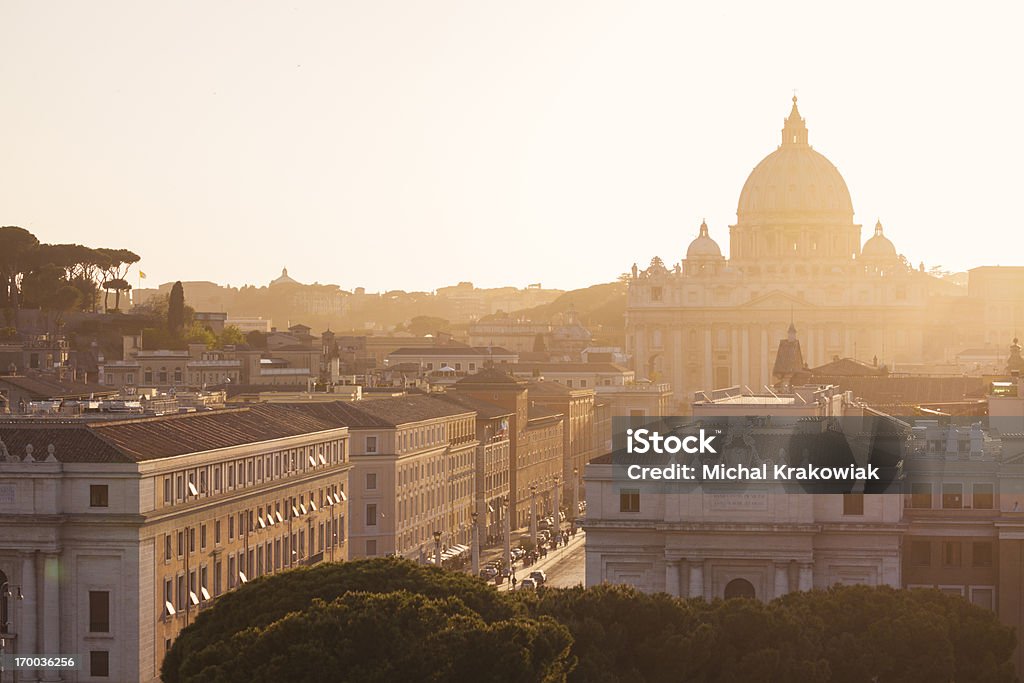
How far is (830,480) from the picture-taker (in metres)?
46.7

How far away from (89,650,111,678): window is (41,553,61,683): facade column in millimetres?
669

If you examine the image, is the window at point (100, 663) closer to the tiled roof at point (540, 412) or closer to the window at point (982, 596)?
the window at point (982, 596)

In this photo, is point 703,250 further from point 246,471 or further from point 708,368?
point 246,471

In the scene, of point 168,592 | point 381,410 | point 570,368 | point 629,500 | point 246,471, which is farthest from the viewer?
point 570,368

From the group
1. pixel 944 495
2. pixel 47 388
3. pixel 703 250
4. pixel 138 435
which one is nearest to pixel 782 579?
pixel 944 495

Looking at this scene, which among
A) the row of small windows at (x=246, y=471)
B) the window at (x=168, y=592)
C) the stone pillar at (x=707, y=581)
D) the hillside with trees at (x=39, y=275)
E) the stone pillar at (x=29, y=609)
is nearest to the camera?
the stone pillar at (x=707, y=581)

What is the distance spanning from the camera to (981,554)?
46594mm

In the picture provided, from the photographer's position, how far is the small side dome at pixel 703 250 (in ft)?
613

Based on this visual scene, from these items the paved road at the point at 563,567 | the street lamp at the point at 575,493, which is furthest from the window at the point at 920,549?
the street lamp at the point at 575,493

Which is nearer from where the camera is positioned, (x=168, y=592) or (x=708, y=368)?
(x=168, y=592)

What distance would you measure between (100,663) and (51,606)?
1.50 metres

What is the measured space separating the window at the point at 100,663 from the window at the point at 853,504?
1492 centimetres

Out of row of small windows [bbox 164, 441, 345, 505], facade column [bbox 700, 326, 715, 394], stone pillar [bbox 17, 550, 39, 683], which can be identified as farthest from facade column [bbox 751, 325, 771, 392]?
stone pillar [bbox 17, 550, 39, 683]

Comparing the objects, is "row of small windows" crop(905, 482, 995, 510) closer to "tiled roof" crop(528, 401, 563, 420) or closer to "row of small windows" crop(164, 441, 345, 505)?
"row of small windows" crop(164, 441, 345, 505)
